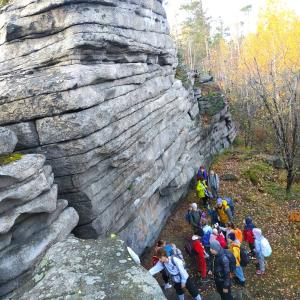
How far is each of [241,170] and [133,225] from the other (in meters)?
12.9

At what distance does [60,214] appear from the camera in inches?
367

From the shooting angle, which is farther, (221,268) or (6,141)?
(221,268)

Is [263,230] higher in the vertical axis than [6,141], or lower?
lower

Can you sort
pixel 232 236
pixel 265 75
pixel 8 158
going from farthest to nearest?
pixel 265 75
pixel 232 236
pixel 8 158

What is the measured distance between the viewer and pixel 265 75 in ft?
107

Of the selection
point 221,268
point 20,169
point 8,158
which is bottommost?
point 221,268

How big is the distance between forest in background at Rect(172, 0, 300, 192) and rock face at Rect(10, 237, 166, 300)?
1439cm

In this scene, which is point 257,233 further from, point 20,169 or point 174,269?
point 20,169

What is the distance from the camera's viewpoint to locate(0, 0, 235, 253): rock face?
9.70 metres

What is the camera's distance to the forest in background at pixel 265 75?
757 inches

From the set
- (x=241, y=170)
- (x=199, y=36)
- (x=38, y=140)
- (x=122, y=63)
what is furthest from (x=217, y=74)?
(x=38, y=140)

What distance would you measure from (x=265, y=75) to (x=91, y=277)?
1227 inches

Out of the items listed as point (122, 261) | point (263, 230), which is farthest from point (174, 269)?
point (263, 230)

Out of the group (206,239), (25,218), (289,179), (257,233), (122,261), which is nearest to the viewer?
(122,261)
